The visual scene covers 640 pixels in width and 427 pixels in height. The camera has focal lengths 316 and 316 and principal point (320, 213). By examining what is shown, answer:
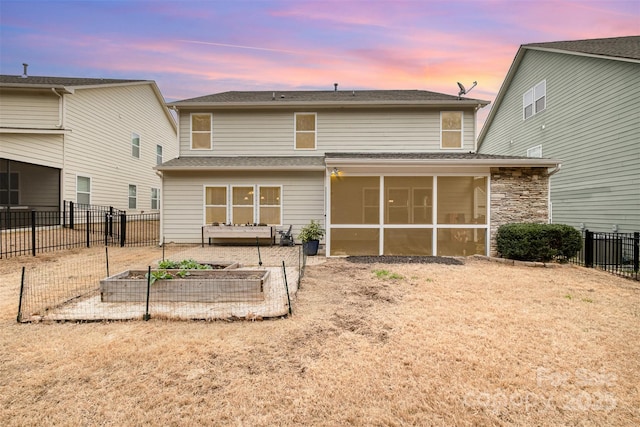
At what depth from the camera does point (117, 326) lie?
4.12 metres

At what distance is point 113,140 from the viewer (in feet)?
54.2

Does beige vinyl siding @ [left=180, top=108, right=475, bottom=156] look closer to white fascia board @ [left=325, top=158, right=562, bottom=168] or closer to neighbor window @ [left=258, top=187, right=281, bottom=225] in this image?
neighbor window @ [left=258, top=187, right=281, bottom=225]

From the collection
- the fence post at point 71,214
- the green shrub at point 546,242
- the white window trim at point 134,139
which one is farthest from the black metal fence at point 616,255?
the white window trim at point 134,139

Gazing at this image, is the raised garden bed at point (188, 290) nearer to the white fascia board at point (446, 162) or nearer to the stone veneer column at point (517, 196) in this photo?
the white fascia board at point (446, 162)

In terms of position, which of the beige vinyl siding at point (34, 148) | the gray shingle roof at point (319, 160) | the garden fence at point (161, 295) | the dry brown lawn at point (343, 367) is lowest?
the dry brown lawn at point (343, 367)

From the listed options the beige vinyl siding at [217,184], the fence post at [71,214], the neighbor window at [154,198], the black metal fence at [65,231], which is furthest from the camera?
the neighbor window at [154,198]

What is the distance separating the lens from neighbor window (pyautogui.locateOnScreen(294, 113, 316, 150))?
13078 millimetres

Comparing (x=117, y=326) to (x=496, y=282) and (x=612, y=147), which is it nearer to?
(x=496, y=282)

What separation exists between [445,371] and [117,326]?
4003 millimetres

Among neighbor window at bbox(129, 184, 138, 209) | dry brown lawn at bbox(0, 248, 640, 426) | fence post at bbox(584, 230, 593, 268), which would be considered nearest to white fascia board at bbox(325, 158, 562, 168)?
fence post at bbox(584, 230, 593, 268)

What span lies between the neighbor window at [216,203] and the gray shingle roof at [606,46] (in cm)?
1375

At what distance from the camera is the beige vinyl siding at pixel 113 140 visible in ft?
45.6

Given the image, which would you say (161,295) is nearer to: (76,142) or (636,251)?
(636,251)

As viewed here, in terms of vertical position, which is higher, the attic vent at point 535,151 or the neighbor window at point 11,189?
the attic vent at point 535,151
